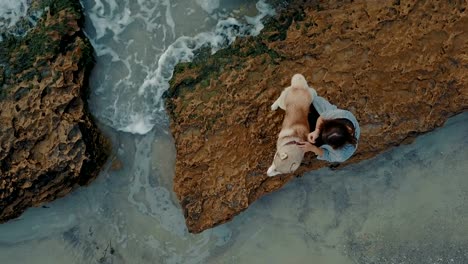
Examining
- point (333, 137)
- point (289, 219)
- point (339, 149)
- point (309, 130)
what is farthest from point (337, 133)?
point (289, 219)

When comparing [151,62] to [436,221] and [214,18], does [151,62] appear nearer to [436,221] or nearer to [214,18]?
[214,18]

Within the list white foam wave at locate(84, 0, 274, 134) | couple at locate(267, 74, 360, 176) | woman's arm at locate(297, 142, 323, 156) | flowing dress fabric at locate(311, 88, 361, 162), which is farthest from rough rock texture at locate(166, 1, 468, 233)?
woman's arm at locate(297, 142, 323, 156)

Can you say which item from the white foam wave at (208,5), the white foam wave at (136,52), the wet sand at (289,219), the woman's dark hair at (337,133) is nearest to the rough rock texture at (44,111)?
the white foam wave at (136,52)

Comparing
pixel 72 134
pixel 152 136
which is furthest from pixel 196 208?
pixel 72 134

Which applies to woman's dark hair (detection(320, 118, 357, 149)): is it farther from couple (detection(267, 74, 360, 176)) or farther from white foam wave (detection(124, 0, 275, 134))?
white foam wave (detection(124, 0, 275, 134))

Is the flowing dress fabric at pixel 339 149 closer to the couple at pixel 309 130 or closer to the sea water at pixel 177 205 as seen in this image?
the couple at pixel 309 130

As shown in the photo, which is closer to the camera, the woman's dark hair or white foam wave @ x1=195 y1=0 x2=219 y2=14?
the woman's dark hair

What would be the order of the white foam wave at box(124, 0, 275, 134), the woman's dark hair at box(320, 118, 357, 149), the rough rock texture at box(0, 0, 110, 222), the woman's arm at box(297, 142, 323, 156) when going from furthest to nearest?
1. the white foam wave at box(124, 0, 275, 134)
2. the rough rock texture at box(0, 0, 110, 222)
3. the woman's arm at box(297, 142, 323, 156)
4. the woman's dark hair at box(320, 118, 357, 149)

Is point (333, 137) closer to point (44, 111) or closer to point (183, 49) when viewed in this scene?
point (183, 49)
